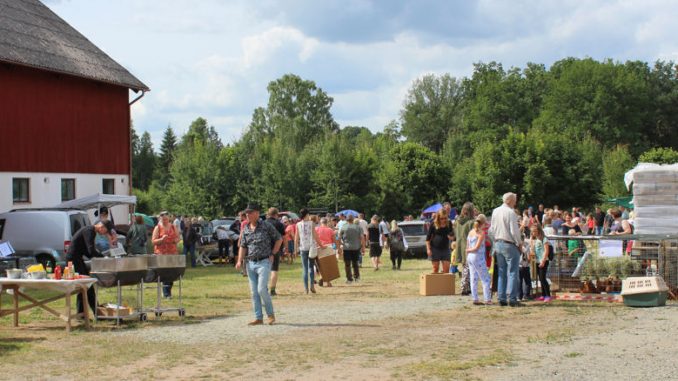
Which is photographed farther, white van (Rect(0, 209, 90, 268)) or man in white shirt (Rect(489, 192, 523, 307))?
white van (Rect(0, 209, 90, 268))

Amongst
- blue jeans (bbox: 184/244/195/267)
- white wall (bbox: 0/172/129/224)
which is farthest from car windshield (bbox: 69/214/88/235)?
white wall (bbox: 0/172/129/224)

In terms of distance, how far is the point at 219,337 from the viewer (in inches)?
488

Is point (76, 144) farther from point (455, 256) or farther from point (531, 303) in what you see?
point (531, 303)

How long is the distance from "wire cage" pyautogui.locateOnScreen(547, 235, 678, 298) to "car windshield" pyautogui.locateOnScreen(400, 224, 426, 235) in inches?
629

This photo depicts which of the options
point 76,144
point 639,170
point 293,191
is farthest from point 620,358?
point 293,191

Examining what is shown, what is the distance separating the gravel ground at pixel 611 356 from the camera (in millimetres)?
9250

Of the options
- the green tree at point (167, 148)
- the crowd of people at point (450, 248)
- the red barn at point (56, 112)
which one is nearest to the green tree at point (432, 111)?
the green tree at point (167, 148)

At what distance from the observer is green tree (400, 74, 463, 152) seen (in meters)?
95.7

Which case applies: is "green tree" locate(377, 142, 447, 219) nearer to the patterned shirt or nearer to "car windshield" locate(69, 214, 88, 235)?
"car windshield" locate(69, 214, 88, 235)

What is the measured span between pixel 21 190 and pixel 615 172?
126 feet

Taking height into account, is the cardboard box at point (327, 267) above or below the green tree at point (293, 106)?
below

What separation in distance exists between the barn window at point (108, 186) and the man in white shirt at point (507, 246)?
27506 mm

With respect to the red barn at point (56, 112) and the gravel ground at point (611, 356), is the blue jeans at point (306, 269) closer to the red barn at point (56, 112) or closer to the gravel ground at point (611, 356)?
the gravel ground at point (611, 356)

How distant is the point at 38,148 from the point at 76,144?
8.21 feet
